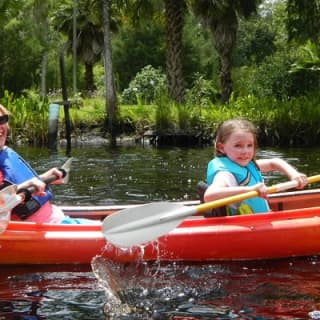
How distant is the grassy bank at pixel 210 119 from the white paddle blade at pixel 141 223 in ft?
38.2

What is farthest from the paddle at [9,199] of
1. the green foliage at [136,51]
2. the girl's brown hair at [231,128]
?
the green foliage at [136,51]

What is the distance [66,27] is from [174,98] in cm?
1633

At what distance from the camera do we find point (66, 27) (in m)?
32.6

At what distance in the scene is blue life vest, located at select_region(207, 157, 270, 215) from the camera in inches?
179

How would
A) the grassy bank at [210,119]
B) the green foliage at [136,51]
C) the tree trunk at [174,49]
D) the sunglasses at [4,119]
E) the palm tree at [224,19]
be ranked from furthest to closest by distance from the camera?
the green foliage at [136,51] < the palm tree at [224,19] < the tree trunk at [174,49] < the grassy bank at [210,119] < the sunglasses at [4,119]

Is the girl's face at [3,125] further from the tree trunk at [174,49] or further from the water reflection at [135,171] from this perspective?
the tree trunk at [174,49]

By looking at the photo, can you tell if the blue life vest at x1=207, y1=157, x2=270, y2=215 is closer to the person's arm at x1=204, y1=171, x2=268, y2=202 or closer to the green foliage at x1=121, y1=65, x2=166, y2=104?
the person's arm at x1=204, y1=171, x2=268, y2=202

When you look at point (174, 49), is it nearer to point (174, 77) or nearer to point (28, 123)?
point (174, 77)

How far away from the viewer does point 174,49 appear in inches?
696

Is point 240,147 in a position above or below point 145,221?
above

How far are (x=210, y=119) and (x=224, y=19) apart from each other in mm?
5396

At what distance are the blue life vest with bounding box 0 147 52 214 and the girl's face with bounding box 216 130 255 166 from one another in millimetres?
1245

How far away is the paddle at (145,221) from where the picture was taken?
4043mm

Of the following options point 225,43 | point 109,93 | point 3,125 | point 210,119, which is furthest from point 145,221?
point 225,43
